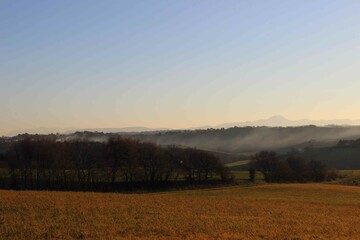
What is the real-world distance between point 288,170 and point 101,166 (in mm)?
49860

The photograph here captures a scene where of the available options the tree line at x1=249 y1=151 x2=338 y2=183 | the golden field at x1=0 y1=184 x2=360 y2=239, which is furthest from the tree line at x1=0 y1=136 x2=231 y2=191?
the golden field at x1=0 y1=184 x2=360 y2=239

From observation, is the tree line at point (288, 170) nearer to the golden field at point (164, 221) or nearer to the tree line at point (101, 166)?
the tree line at point (101, 166)

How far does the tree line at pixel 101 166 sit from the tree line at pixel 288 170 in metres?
14.8

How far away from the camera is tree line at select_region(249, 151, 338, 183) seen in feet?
341

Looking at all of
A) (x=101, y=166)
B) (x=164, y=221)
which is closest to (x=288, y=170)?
(x=101, y=166)

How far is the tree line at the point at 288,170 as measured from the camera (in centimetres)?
10400

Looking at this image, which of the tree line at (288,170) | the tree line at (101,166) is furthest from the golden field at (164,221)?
the tree line at (288,170)

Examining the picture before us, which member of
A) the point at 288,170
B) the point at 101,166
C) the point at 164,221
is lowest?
the point at 288,170

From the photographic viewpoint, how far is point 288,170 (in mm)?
109438

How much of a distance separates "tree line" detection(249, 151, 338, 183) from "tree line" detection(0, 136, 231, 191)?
14784 millimetres

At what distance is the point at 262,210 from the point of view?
34.3 m

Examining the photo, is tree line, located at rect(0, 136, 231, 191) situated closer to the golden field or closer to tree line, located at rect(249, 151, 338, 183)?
tree line, located at rect(249, 151, 338, 183)

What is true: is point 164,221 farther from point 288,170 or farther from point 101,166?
point 288,170

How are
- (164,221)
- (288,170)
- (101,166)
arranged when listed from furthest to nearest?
1. (288,170)
2. (101,166)
3. (164,221)
